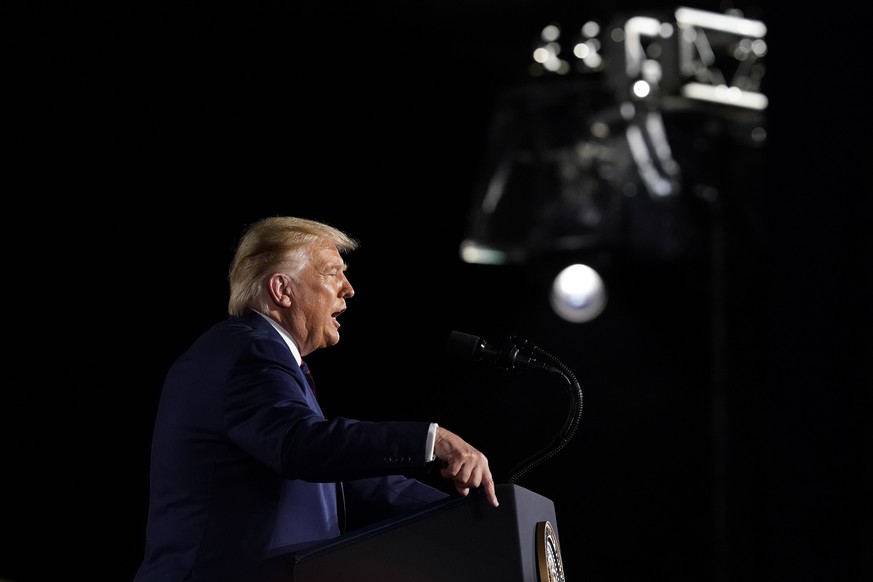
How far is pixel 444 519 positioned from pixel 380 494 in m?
0.44

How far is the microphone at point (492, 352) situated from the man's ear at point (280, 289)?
1.03 feet

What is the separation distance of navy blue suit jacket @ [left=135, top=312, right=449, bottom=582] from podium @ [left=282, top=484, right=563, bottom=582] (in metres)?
0.06

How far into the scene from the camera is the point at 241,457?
1.97m

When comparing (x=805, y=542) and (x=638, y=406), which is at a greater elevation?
(x=805, y=542)

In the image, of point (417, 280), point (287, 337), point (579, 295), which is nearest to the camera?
point (287, 337)

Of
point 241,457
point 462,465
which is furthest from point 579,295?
point 462,465

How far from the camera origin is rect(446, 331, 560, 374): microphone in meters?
2.01

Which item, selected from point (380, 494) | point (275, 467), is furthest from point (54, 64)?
point (275, 467)

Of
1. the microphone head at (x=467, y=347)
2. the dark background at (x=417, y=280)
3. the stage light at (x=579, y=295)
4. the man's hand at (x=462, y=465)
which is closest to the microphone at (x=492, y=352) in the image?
the microphone head at (x=467, y=347)

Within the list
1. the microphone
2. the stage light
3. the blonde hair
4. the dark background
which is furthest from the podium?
the stage light

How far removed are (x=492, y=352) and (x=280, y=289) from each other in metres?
0.41

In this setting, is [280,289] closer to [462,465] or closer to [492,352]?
[492,352]

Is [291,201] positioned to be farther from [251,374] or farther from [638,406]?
[251,374]

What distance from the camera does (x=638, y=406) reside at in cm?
699
